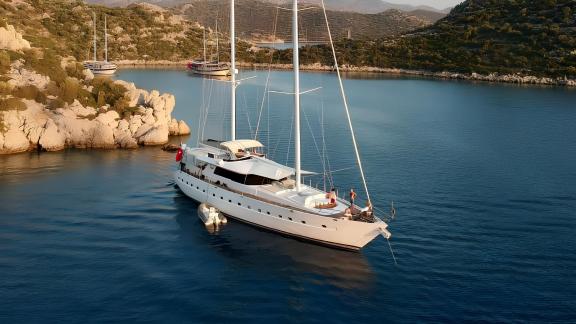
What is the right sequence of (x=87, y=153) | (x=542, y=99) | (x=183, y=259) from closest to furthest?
(x=183, y=259), (x=87, y=153), (x=542, y=99)

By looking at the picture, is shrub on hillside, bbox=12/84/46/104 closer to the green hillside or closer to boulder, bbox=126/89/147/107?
boulder, bbox=126/89/147/107

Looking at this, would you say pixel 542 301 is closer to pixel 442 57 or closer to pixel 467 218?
pixel 467 218

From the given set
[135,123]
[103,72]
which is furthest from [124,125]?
[103,72]

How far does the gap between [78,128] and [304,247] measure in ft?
121

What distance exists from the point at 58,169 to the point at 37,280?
23.5 m

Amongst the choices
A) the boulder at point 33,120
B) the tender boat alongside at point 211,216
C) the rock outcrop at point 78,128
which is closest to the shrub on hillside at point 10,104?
the rock outcrop at point 78,128

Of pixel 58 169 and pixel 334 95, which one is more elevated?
pixel 334 95

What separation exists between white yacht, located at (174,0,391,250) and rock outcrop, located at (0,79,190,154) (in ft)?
63.3

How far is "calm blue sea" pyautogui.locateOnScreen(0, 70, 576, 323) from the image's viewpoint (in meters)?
24.4

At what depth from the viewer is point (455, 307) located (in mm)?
24328

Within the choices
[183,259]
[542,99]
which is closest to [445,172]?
[183,259]

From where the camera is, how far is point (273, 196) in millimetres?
33094

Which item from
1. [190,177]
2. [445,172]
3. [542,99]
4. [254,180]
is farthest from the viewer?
[542,99]

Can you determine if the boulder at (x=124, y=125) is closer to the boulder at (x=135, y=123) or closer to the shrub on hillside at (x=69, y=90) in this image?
the boulder at (x=135, y=123)
